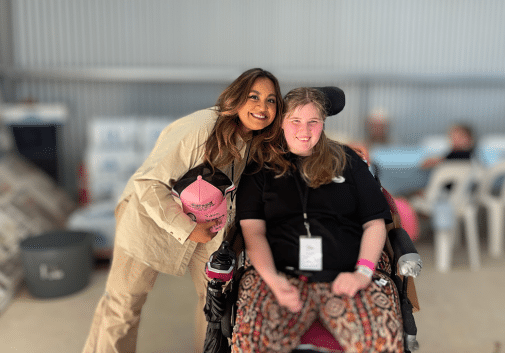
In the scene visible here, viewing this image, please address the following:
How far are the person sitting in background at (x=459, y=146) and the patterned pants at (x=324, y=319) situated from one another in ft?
7.91

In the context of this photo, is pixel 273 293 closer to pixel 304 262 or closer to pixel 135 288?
pixel 304 262

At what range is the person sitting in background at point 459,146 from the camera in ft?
11.0

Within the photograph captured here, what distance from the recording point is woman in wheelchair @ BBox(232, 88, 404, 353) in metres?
1.24

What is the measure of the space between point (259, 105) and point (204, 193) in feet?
1.20

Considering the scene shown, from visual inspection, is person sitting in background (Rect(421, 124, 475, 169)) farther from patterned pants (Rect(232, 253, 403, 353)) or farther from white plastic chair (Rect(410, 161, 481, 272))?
patterned pants (Rect(232, 253, 403, 353))

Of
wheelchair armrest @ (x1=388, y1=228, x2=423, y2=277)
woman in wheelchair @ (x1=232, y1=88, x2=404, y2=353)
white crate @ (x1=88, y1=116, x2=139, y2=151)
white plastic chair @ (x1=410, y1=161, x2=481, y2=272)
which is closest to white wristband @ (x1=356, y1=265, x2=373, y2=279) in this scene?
woman in wheelchair @ (x1=232, y1=88, x2=404, y2=353)

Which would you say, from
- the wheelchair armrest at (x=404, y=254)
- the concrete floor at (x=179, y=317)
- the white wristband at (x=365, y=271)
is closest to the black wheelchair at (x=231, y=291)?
the wheelchair armrest at (x=404, y=254)

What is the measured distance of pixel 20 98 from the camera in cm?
487

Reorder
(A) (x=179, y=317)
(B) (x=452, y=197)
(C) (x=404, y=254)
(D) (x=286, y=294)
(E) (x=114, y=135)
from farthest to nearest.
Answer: (E) (x=114, y=135) < (B) (x=452, y=197) < (A) (x=179, y=317) < (C) (x=404, y=254) < (D) (x=286, y=294)

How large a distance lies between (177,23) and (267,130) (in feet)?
13.3

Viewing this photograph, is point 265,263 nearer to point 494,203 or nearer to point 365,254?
point 365,254

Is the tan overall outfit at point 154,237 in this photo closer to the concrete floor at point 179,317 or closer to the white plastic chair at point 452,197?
the concrete floor at point 179,317

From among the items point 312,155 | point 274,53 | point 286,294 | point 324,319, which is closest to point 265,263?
point 286,294

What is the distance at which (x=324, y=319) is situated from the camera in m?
1.28
